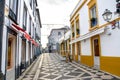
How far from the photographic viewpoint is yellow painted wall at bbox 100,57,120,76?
8.56 meters

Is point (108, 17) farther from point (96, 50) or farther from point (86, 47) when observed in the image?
point (86, 47)

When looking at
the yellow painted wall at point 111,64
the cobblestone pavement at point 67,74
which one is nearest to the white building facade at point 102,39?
the yellow painted wall at point 111,64

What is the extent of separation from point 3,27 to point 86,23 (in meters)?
9.63

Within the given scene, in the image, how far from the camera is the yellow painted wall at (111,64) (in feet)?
28.1

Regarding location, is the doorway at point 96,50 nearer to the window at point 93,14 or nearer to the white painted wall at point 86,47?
the window at point 93,14

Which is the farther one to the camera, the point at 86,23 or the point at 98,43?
the point at 86,23

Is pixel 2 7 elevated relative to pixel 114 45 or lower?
elevated

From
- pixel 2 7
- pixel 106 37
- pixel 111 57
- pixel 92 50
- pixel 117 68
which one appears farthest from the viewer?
pixel 92 50

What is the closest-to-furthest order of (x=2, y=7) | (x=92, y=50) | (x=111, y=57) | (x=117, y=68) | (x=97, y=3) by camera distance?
(x=2, y=7) < (x=117, y=68) < (x=111, y=57) < (x=97, y=3) < (x=92, y=50)

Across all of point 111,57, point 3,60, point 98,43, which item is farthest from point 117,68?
point 3,60

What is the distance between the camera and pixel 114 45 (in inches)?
354

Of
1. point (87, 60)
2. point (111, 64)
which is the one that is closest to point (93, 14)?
point (87, 60)

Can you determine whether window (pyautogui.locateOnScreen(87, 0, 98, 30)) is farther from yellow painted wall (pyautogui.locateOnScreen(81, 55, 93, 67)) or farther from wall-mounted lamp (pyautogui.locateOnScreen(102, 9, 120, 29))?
wall-mounted lamp (pyautogui.locateOnScreen(102, 9, 120, 29))

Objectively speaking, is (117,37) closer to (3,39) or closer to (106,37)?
(106,37)
